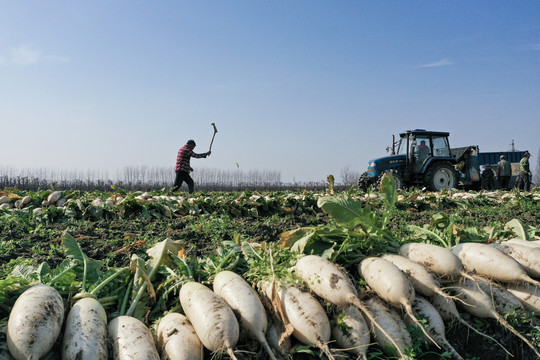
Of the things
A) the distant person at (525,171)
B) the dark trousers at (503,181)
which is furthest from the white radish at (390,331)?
the dark trousers at (503,181)

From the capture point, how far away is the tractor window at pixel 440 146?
15.4 m

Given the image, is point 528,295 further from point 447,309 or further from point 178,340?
point 178,340

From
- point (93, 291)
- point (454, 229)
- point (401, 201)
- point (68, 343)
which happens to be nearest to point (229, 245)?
point (93, 291)

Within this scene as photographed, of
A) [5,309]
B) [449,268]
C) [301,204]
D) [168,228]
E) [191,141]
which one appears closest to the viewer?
[5,309]

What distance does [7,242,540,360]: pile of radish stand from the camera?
1.91 metres

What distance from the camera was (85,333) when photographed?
190 cm

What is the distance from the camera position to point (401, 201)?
379 inches

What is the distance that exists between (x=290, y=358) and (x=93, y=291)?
122cm

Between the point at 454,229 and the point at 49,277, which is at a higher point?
the point at 454,229

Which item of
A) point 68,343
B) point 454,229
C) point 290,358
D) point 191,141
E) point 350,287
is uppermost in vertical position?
point 191,141

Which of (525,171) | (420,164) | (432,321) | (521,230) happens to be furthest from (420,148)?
(432,321)

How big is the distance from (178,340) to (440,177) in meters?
14.9

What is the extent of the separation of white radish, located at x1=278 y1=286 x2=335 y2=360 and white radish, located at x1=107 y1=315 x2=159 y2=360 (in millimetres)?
754

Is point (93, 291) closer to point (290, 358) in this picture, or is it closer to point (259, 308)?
point (259, 308)
